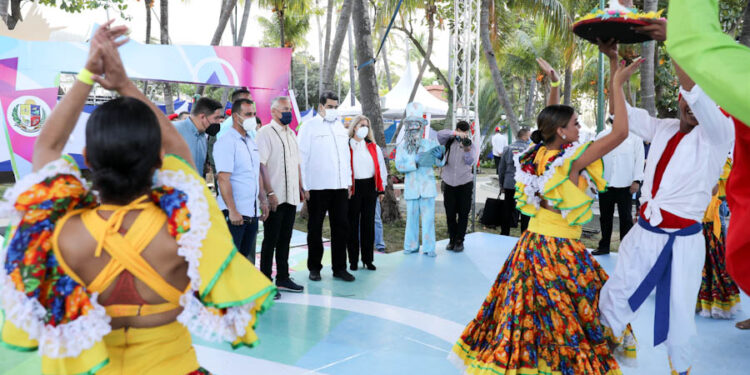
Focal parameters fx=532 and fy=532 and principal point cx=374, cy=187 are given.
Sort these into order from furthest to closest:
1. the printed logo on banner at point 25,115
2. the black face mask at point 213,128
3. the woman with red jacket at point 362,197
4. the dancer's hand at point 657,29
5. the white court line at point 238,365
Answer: the printed logo on banner at point 25,115 < the woman with red jacket at point 362,197 < the black face mask at point 213,128 < the white court line at point 238,365 < the dancer's hand at point 657,29

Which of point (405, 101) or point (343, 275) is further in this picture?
point (405, 101)

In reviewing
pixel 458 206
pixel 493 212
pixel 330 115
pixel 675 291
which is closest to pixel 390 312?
pixel 330 115

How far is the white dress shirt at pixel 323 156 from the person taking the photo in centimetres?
581

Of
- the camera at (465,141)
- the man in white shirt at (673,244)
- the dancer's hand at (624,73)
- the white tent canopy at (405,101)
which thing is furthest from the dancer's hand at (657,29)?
the white tent canopy at (405,101)

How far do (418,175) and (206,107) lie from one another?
339cm

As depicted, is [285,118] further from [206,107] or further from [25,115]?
[25,115]

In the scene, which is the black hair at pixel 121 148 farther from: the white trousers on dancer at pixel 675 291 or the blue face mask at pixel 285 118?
the blue face mask at pixel 285 118

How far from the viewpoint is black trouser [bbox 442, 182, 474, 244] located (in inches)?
300

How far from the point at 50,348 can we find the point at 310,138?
4.57 meters

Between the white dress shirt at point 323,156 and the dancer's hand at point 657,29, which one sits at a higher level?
the dancer's hand at point 657,29

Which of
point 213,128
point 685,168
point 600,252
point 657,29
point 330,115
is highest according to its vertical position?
point 657,29

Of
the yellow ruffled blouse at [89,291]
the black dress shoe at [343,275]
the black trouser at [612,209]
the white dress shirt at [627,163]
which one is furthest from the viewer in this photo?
the black trouser at [612,209]

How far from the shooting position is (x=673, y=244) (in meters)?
3.12

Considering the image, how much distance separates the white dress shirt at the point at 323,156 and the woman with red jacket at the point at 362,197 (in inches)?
16.8
